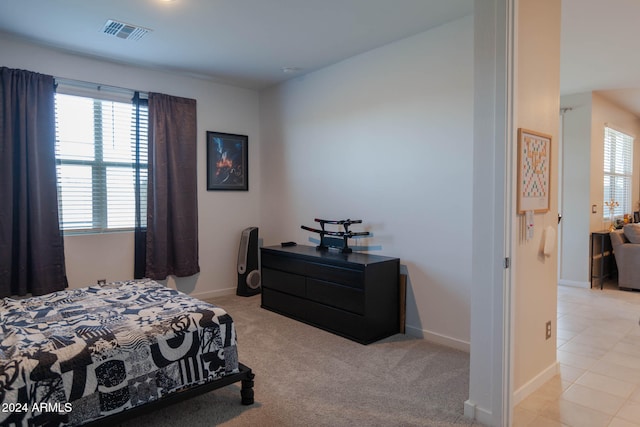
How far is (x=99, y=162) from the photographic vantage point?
4.16 m

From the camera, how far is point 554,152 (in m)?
2.71

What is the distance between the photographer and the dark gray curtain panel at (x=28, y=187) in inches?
139

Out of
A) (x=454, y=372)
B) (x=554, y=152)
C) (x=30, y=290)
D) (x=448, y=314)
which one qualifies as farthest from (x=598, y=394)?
(x=30, y=290)

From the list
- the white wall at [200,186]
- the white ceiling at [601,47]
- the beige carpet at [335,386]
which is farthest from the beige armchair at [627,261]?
the white wall at [200,186]

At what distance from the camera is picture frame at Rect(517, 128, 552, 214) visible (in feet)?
7.54

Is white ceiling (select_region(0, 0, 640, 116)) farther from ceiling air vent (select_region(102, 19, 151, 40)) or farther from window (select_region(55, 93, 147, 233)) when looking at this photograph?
window (select_region(55, 93, 147, 233))

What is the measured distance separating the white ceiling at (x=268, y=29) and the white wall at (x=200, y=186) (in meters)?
0.18

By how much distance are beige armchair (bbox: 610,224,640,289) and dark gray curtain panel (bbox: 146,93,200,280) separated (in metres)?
5.58

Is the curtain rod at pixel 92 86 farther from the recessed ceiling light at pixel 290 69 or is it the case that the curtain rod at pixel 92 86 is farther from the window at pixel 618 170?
the window at pixel 618 170

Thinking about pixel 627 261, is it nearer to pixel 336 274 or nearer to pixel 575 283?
pixel 575 283

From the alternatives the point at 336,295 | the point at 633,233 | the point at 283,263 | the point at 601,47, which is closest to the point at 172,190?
the point at 283,263

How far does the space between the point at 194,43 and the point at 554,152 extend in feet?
10.5

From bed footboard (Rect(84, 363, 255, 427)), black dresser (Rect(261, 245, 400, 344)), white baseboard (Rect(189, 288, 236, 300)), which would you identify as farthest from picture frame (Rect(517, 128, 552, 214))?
white baseboard (Rect(189, 288, 236, 300))

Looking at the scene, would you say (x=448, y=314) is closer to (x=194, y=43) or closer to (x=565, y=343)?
(x=565, y=343)
